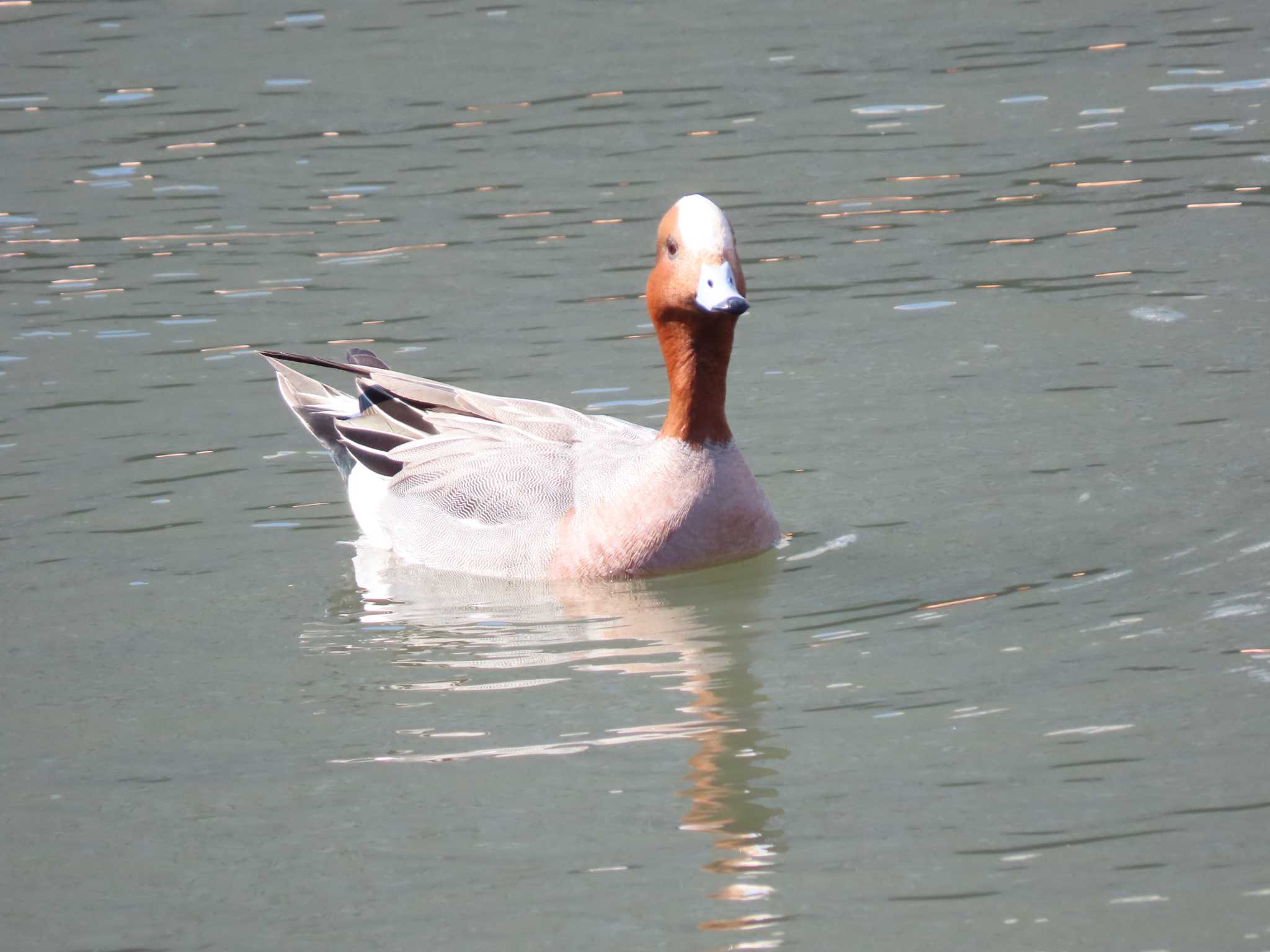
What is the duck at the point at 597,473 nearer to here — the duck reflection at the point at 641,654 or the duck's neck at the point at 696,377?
the duck's neck at the point at 696,377

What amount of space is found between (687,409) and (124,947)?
10.8ft

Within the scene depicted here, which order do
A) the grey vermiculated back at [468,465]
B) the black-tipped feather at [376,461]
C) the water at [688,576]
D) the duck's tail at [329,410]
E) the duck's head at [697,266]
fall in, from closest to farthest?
the water at [688,576] < the duck's head at [697,266] < the grey vermiculated back at [468,465] < the black-tipped feather at [376,461] < the duck's tail at [329,410]

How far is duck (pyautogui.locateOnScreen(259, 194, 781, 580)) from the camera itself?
7.50m

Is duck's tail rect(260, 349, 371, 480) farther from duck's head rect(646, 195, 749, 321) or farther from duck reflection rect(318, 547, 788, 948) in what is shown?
duck's head rect(646, 195, 749, 321)

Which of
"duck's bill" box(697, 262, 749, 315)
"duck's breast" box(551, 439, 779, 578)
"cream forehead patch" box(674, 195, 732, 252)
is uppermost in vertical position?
"cream forehead patch" box(674, 195, 732, 252)

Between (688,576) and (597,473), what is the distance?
0.53 metres

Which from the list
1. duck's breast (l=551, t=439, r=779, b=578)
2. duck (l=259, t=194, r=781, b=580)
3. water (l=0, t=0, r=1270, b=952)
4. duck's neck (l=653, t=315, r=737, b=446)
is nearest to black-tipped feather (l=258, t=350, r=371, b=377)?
duck (l=259, t=194, r=781, b=580)

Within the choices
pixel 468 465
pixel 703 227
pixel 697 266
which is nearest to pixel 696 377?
pixel 697 266

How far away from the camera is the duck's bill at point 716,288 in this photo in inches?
275

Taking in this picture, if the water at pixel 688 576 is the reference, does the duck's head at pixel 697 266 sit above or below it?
above

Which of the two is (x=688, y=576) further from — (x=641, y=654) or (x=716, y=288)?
(x=716, y=288)

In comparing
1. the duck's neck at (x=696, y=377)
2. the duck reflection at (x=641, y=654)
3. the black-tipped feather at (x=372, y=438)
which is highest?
the duck's neck at (x=696, y=377)

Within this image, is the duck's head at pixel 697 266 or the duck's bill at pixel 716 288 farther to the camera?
the duck's head at pixel 697 266

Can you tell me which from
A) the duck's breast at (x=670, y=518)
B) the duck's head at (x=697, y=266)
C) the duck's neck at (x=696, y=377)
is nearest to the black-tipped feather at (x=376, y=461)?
the duck's breast at (x=670, y=518)
